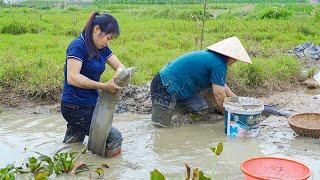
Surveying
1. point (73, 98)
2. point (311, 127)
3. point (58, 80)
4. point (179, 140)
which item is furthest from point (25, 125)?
point (311, 127)

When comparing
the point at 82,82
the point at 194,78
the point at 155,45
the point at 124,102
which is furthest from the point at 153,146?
the point at 155,45

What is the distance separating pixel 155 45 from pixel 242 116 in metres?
5.05

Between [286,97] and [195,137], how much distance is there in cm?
217

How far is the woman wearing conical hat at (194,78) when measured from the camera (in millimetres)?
5730

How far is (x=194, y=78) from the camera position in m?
Answer: 6.00

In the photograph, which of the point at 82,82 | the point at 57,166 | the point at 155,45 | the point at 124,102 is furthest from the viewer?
the point at 155,45

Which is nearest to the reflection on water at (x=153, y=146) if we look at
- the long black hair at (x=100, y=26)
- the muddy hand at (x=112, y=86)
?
the muddy hand at (x=112, y=86)

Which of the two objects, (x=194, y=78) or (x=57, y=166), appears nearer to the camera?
(x=57, y=166)

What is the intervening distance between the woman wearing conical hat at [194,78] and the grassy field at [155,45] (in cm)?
138

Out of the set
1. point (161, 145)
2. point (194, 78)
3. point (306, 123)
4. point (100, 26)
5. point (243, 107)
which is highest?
point (100, 26)

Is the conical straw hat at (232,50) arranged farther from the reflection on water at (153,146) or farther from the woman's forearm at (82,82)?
the woman's forearm at (82,82)

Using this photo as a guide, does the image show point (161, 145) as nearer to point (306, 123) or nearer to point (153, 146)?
Result: point (153, 146)

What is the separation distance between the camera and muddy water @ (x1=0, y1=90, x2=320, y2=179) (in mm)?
4969

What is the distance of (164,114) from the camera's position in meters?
6.27
